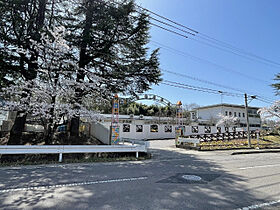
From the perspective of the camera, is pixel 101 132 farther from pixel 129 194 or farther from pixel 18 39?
pixel 129 194

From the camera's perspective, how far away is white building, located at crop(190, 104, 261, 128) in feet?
113

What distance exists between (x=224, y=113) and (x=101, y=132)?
30.2 metres

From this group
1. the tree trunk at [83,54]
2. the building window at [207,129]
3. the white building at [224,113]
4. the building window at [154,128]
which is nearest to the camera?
the tree trunk at [83,54]

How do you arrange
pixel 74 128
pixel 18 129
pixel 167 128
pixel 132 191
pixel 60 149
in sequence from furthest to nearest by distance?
pixel 167 128 < pixel 74 128 < pixel 18 129 < pixel 60 149 < pixel 132 191

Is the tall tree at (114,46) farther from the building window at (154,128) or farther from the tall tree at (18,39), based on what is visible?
the building window at (154,128)

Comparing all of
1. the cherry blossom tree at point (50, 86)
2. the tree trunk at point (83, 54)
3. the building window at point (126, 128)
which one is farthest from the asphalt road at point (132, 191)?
the building window at point (126, 128)

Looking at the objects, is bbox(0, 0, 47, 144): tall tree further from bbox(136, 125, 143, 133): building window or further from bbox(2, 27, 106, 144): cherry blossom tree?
bbox(136, 125, 143, 133): building window

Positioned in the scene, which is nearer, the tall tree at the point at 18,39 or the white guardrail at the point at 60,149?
the white guardrail at the point at 60,149

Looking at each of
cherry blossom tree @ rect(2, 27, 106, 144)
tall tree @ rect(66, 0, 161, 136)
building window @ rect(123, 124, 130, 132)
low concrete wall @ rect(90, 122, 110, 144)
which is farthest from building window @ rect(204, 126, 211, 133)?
cherry blossom tree @ rect(2, 27, 106, 144)

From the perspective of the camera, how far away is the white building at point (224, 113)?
3438cm

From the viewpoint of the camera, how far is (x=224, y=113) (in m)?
34.2

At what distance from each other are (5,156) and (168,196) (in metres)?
7.41

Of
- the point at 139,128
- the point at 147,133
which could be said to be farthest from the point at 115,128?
the point at 147,133

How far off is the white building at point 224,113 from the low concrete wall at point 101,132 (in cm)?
2425
